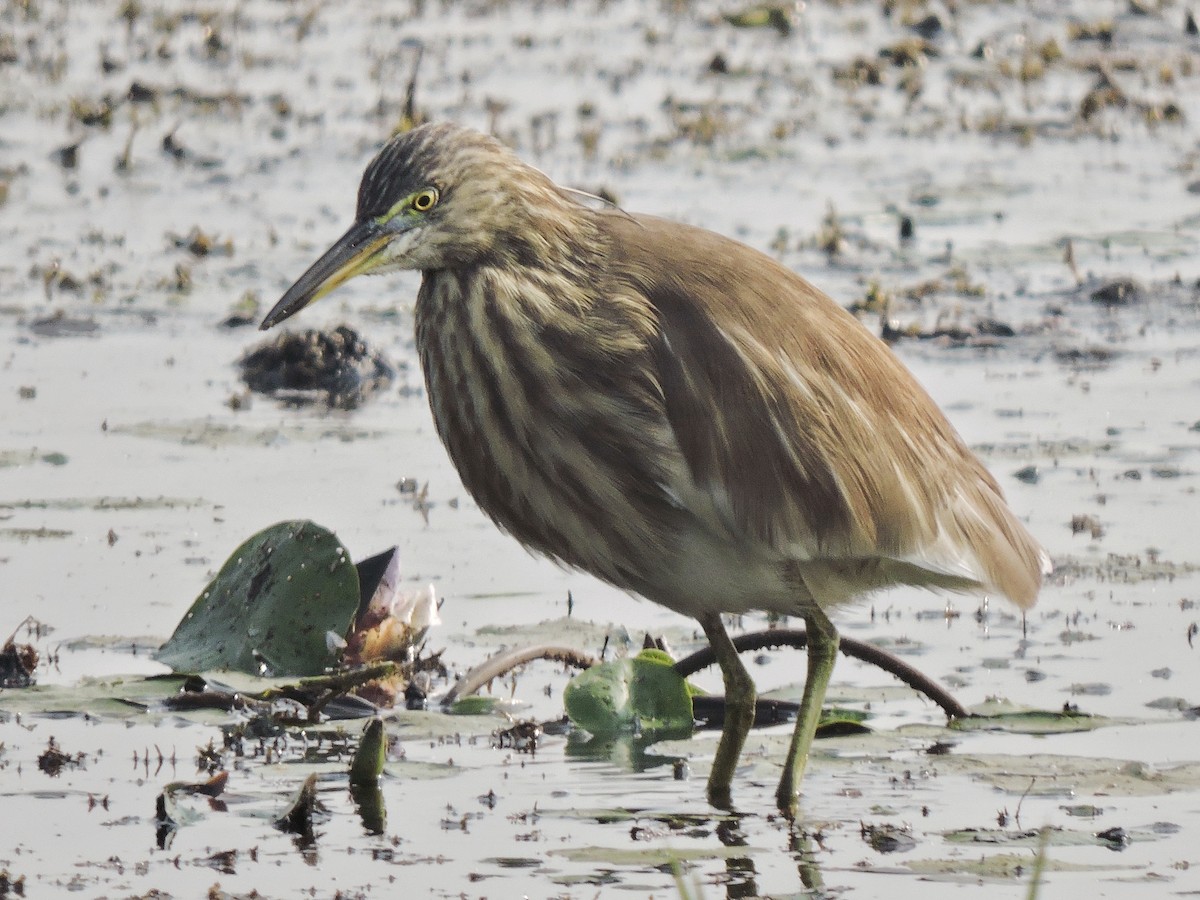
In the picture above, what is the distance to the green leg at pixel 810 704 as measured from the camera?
457 centimetres

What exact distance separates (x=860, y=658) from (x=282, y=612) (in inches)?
50.6

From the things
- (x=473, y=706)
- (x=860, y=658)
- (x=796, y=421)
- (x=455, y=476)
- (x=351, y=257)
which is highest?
(x=351, y=257)

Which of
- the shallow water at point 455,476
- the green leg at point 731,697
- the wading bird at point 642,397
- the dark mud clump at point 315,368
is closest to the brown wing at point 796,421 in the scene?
the wading bird at point 642,397

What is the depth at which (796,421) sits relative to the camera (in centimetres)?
463

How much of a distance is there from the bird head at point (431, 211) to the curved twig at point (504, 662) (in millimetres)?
942

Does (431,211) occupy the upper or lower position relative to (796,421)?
upper

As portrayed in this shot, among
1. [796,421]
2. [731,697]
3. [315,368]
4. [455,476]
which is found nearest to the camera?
Result: [796,421]

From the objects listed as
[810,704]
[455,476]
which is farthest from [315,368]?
[810,704]

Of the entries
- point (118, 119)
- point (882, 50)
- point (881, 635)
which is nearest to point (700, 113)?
point (882, 50)

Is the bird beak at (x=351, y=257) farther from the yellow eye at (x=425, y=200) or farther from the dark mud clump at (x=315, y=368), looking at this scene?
the dark mud clump at (x=315, y=368)

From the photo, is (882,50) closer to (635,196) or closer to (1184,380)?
(635,196)

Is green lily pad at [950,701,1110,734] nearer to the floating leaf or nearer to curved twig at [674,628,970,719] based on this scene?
curved twig at [674,628,970,719]

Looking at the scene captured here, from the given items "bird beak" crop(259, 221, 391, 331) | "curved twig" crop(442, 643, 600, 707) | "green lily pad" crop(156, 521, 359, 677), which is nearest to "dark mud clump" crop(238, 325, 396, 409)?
"green lily pad" crop(156, 521, 359, 677)

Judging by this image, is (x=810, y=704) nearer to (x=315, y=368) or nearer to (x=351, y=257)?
(x=351, y=257)
